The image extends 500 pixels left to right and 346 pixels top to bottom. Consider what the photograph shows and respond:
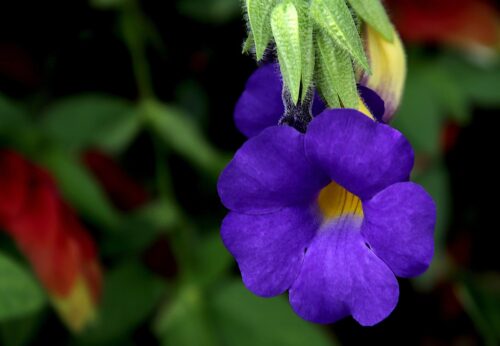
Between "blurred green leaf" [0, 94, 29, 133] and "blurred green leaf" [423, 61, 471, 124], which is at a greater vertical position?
"blurred green leaf" [0, 94, 29, 133]

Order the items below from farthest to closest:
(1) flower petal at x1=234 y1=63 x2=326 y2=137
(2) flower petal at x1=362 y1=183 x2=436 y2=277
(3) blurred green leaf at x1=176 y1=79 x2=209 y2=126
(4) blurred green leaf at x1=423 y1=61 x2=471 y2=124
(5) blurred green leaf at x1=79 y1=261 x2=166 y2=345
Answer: (3) blurred green leaf at x1=176 y1=79 x2=209 y2=126, (4) blurred green leaf at x1=423 y1=61 x2=471 y2=124, (5) blurred green leaf at x1=79 y1=261 x2=166 y2=345, (1) flower petal at x1=234 y1=63 x2=326 y2=137, (2) flower petal at x1=362 y1=183 x2=436 y2=277

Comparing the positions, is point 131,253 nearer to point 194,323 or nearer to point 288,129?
point 194,323

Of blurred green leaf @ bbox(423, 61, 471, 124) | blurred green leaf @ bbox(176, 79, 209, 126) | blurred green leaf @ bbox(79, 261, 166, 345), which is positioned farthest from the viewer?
blurred green leaf @ bbox(176, 79, 209, 126)

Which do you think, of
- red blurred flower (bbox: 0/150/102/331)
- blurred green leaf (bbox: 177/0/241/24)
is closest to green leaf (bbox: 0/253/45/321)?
red blurred flower (bbox: 0/150/102/331)

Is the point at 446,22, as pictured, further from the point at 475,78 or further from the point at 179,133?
the point at 179,133

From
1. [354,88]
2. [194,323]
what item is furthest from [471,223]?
[354,88]

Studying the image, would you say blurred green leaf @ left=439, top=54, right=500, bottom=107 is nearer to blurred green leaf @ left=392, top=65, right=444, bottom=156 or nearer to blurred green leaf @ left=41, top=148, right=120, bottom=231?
blurred green leaf @ left=392, top=65, right=444, bottom=156

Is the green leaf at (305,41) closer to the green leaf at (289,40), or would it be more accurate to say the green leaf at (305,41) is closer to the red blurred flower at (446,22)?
the green leaf at (289,40)
